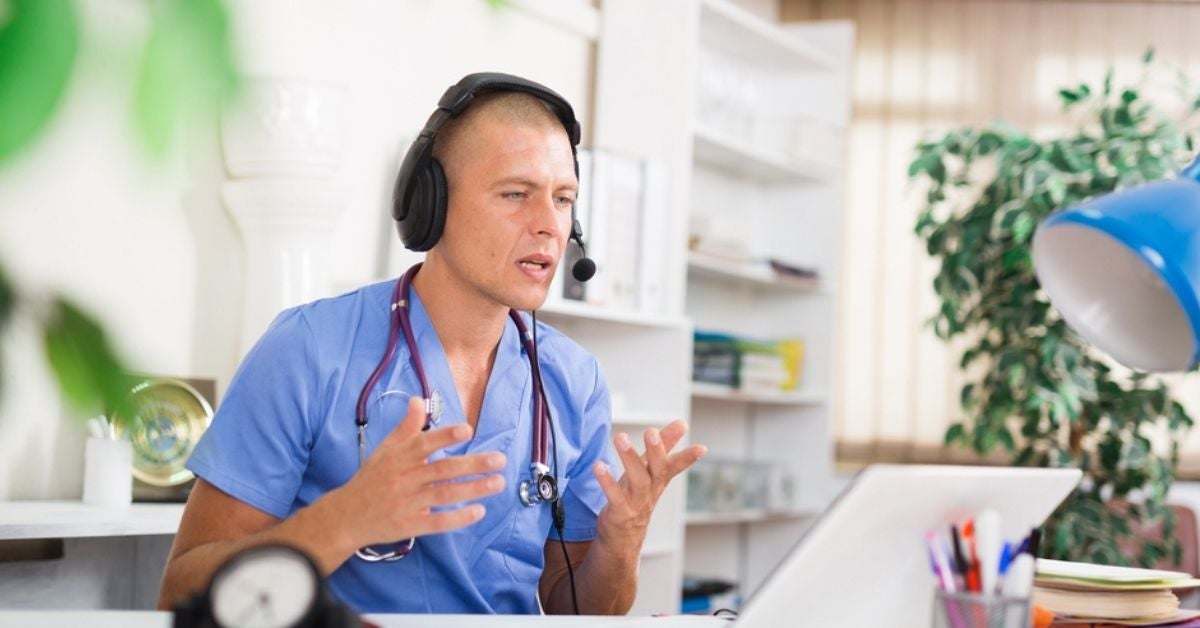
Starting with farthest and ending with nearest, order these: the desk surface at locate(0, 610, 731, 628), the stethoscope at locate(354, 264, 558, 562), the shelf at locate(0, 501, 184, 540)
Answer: the shelf at locate(0, 501, 184, 540), the stethoscope at locate(354, 264, 558, 562), the desk surface at locate(0, 610, 731, 628)

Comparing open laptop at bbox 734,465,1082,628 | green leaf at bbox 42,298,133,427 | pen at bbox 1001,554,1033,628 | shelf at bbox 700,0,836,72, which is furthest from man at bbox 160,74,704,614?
shelf at bbox 700,0,836,72

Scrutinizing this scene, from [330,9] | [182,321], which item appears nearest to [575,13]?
[330,9]

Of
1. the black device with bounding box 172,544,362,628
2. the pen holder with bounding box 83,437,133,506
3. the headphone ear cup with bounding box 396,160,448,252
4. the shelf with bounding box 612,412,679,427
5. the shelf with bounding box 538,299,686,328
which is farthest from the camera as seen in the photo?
the shelf with bounding box 612,412,679,427

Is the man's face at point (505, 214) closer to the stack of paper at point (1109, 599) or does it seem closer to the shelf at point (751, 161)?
the stack of paper at point (1109, 599)

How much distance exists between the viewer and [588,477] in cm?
164

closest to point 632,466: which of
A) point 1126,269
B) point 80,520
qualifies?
point 1126,269

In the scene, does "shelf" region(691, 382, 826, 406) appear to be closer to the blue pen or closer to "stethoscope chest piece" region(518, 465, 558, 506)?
"stethoscope chest piece" region(518, 465, 558, 506)

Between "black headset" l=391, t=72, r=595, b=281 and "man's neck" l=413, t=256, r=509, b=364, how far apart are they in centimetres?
4

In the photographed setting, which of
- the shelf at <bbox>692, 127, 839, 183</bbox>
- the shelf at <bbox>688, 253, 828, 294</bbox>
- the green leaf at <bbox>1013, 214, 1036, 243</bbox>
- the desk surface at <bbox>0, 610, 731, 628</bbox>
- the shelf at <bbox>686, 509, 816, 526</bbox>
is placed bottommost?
the shelf at <bbox>686, 509, 816, 526</bbox>

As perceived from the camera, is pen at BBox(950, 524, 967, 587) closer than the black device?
No

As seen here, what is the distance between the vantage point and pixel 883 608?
3.31 feet

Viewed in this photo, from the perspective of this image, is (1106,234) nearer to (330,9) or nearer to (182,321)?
(182,321)

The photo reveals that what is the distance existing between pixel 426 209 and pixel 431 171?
5cm

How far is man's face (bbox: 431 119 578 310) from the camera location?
1.54m
